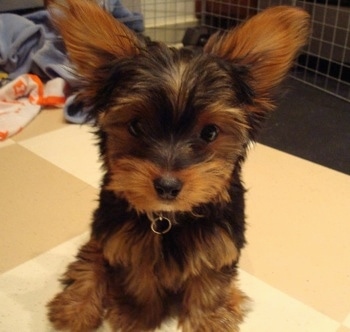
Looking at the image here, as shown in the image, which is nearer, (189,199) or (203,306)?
(189,199)

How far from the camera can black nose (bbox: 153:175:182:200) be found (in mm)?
972

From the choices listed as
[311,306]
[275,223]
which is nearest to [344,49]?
[275,223]

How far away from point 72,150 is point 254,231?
0.87 m

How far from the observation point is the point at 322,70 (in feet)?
10.5

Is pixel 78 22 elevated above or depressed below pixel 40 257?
above

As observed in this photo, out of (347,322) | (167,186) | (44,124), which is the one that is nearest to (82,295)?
(167,186)

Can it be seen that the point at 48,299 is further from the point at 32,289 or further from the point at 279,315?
the point at 279,315

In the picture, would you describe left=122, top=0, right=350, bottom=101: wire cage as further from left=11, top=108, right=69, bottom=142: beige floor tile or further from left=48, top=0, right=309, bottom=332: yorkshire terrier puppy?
left=48, top=0, right=309, bottom=332: yorkshire terrier puppy

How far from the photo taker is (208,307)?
1.24 metres

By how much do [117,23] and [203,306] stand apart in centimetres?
70

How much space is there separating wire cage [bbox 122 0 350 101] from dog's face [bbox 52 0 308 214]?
1.69 m

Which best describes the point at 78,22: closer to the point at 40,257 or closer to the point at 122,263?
the point at 122,263

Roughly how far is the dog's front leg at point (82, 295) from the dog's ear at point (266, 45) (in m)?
0.57

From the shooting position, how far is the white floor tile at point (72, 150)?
1.92 m
